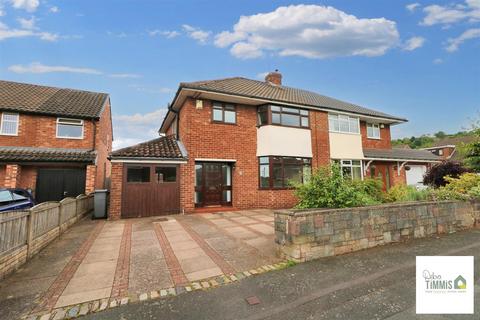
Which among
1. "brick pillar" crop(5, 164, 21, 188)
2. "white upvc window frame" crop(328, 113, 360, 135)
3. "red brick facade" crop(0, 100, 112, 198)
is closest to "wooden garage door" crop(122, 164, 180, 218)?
"red brick facade" crop(0, 100, 112, 198)

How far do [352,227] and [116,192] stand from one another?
27.8 feet

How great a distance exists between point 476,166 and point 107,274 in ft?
52.4

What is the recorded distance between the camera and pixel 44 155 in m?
11.6

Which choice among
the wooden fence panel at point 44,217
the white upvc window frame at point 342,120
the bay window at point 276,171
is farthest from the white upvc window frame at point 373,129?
the wooden fence panel at point 44,217

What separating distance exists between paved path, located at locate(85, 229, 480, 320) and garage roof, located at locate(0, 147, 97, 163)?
1145 centimetres

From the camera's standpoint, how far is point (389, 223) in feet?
17.9

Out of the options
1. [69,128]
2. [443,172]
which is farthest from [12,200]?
[443,172]

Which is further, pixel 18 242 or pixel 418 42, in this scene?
pixel 418 42

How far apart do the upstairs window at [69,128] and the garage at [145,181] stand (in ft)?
19.6

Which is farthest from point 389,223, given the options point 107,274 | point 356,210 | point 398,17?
point 398,17

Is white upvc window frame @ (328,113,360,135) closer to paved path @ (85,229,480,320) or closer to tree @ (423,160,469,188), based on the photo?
tree @ (423,160,469,188)

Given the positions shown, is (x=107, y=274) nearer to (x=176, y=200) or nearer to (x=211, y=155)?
(x=176, y=200)

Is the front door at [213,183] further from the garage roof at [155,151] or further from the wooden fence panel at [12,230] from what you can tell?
the wooden fence panel at [12,230]

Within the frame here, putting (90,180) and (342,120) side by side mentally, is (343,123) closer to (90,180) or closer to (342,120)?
(342,120)
